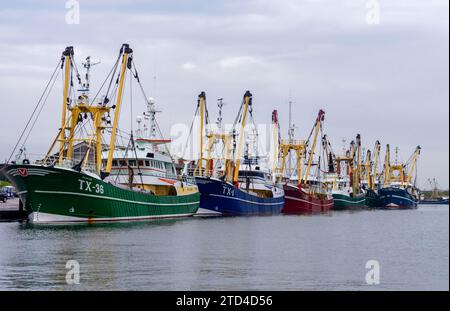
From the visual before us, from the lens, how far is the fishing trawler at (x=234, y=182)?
82562mm

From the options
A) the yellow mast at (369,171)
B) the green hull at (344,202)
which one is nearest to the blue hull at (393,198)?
the green hull at (344,202)

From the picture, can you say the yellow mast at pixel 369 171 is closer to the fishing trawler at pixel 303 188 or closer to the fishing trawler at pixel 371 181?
the fishing trawler at pixel 371 181

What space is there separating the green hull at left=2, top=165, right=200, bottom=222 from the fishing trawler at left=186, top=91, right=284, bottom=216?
22.8 meters

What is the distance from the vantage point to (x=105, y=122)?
205ft

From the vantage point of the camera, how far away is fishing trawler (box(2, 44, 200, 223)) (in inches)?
2131

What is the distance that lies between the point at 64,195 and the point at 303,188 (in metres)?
68.3

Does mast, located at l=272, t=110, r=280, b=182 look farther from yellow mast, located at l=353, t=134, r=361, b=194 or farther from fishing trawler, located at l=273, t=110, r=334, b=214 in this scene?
yellow mast, located at l=353, t=134, r=361, b=194

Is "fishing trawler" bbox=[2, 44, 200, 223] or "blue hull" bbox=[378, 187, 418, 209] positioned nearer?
"fishing trawler" bbox=[2, 44, 200, 223]

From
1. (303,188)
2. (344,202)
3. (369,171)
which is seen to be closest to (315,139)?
(303,188)

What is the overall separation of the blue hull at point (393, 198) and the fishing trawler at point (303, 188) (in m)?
28.7

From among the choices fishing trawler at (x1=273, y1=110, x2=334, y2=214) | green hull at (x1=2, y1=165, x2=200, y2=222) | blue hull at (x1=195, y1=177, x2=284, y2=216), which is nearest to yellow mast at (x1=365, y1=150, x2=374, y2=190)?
fishing trawler at (x1=273, y1=110, x2=334, y2=214)
